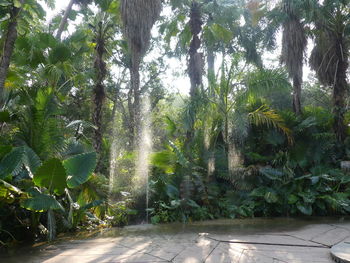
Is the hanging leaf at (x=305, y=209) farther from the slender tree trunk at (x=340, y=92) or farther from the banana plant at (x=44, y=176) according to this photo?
the banana plant at (x=44, y=176)

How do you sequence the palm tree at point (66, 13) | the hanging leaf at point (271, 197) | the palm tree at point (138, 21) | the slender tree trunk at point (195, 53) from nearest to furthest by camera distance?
the hanging leaf at point (271, 197) → the palm tree at point (138, 21) → the slender tree trunk at point (195, 53) → the palm tree at point (66, 13)

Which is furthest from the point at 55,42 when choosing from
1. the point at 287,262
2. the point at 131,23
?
the point at 287,262

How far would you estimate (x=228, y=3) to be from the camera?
→ 14047 mm

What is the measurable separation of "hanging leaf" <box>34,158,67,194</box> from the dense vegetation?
18 millimetres

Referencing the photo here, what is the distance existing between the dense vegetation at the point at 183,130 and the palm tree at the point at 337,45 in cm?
4

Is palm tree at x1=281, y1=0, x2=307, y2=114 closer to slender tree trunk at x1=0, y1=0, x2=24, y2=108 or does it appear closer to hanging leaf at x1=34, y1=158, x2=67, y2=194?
slender tree trunk at x1=0, y1=0, x2=24, y2=108

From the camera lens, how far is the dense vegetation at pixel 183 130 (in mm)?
6363

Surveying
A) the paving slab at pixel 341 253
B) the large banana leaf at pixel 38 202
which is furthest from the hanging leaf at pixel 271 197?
the large banana leaf at pixel 38 202

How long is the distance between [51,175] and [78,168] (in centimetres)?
72

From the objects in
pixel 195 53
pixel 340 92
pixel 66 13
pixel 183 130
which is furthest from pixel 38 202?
pixel 66 13

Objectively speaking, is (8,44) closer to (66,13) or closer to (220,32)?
(66,13)

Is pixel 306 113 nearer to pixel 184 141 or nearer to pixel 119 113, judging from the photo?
pixel 184 141

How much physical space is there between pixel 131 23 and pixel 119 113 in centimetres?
1512

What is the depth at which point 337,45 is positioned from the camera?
11594 millimetres
